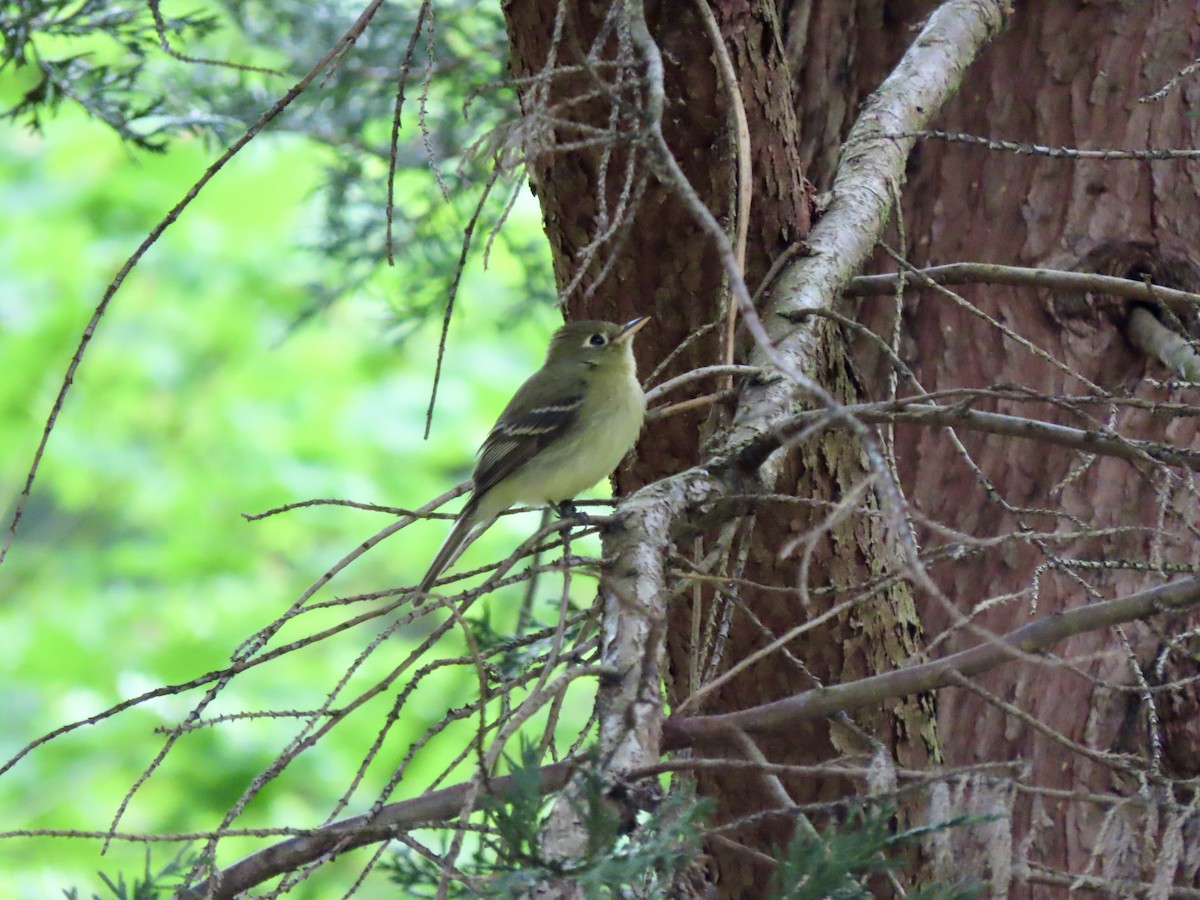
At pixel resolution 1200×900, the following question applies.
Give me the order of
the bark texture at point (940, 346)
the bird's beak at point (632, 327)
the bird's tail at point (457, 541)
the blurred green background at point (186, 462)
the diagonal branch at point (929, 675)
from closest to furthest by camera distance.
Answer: the diagonal branch at point (929, 675) < the bark texture at point (940, 346) < the bird's beak at point (632, 327) < the bird's tail at point (457, 541) < the blurred green background at point (186, 462)

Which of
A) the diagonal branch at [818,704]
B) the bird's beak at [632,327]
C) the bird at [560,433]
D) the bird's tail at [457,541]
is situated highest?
the bird's beak at [632,327]

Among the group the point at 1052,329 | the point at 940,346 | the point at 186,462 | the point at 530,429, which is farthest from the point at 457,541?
the point at 186,462

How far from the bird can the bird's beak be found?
144 mm

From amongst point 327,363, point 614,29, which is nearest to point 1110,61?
point 614,29

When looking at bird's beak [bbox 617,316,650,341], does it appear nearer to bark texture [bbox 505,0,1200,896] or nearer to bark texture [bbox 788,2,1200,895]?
bark texture [bbox 505,0,1200,896]

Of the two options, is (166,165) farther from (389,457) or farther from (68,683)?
(68,683)

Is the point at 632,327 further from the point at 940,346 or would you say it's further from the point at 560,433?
the point at 940,346

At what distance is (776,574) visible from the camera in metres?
3.04

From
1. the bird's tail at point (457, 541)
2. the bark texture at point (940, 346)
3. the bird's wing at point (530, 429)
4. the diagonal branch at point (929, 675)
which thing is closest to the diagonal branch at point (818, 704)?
the diagonal branch at point (929, 675)

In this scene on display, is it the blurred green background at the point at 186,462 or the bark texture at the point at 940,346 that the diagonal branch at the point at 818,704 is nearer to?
the bark texture at the point at 940,346

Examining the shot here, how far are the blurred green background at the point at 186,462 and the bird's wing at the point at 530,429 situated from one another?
320 centimetres

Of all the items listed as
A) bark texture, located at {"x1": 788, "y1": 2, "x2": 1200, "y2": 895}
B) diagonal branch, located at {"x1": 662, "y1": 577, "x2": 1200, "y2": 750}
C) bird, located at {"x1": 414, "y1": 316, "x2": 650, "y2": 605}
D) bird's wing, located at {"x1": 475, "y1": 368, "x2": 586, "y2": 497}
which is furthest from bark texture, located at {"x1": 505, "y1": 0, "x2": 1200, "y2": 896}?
bird's wing, located at {"x1": 475, "y1": 368, "x2": 586, "y2": 497}

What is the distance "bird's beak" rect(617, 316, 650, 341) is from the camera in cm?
315

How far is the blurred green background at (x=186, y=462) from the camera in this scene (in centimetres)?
759
